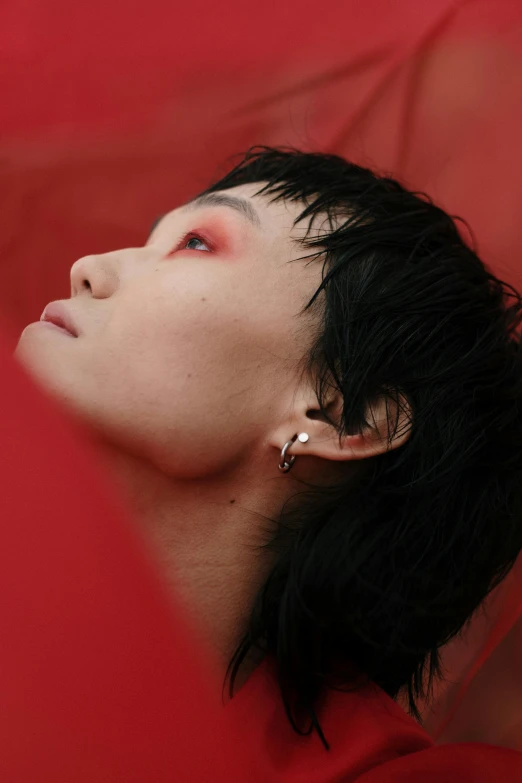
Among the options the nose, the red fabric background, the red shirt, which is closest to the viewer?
the red shirt

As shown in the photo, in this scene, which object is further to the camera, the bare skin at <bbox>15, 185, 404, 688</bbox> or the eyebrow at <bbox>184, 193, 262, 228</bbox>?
the eyebrow at <bbox>184, 193, 262, 228</bbox>

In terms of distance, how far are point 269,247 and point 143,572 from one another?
0.44m

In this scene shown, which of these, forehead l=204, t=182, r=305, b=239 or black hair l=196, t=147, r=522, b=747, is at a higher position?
forehead l=204, t=182, r=305, b=239

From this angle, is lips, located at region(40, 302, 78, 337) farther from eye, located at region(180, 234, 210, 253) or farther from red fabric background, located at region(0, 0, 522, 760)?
red fabric background, located at region(0, 0, 522, 760)

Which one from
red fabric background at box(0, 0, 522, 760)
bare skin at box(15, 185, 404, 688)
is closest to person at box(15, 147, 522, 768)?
bare skin at box(15, 185, 404, 688)

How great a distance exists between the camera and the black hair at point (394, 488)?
969mm

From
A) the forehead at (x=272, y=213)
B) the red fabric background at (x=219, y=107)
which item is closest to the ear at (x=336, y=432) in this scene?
the forehead at (x=272, y=213)

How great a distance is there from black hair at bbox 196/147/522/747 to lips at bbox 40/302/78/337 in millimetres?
298

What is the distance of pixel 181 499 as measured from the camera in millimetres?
998

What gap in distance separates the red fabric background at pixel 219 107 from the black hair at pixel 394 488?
0.42m

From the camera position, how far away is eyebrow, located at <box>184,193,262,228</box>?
1.06 m

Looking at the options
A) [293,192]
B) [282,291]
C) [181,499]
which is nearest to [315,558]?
[181,499]

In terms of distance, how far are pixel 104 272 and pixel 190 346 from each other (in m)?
0.17

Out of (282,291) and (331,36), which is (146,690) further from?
(331,36)
